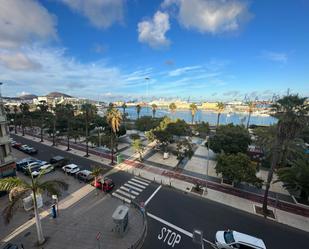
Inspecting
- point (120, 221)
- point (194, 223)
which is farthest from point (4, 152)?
point (194, 223)

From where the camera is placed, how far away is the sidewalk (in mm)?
19844

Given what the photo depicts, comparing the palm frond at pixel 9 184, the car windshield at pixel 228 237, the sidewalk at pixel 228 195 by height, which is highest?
the palm frond at pixel 9 184

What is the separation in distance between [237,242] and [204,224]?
14.1 ft

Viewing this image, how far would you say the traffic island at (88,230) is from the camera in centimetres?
Result: 1528

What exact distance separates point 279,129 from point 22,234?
1143 inches

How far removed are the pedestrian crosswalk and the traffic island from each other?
219 cm

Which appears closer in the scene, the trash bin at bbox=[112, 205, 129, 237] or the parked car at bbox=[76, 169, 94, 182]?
the trash bin at bbox=[112, 205, 129, 237]

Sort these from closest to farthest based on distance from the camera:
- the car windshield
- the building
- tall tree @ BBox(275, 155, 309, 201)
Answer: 1. the car windshield
2. tall tree @ BBox(275, 155, 309, 201)
3. the building

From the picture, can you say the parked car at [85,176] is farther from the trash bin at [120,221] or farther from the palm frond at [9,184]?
the palm frond at [9,184]

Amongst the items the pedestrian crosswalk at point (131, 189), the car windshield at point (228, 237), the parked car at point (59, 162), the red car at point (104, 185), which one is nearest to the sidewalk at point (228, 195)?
the pedestrian crosswalk at point (131, 189)

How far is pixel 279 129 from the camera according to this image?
18.4 meters

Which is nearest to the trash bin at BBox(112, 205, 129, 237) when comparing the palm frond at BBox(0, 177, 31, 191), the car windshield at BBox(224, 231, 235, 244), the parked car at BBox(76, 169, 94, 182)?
the palm frond at BBox(0, 177, 31, 191)

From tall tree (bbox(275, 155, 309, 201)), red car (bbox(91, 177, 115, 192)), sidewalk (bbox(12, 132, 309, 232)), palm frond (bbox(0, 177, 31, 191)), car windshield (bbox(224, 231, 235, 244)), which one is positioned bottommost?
sidewalk (bbox(12, 132, 309, 232))

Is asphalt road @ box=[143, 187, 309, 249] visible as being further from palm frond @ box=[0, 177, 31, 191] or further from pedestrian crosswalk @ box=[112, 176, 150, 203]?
palm frond @ box=[0, 177, 31, 191]
